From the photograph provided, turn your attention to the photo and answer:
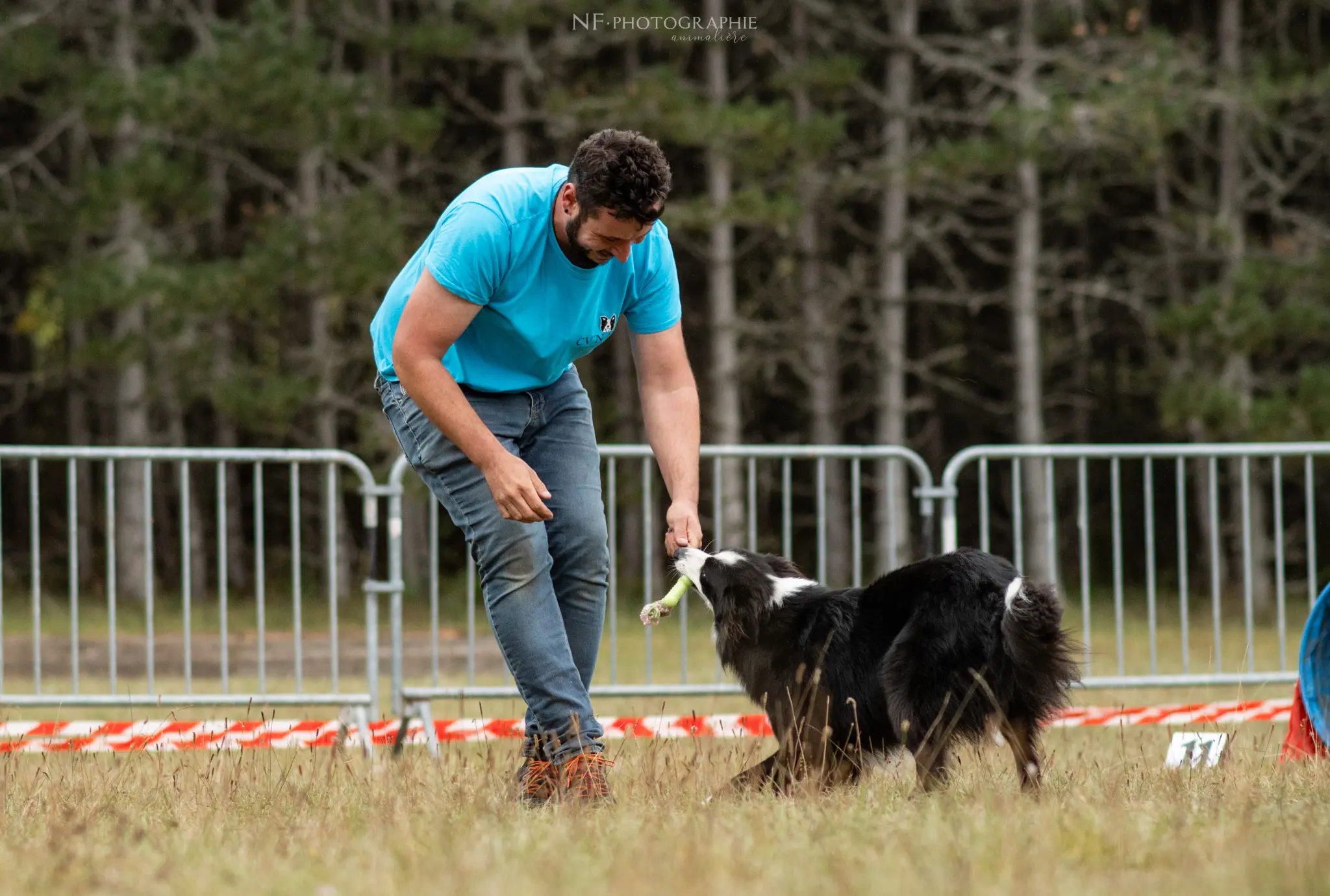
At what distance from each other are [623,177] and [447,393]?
2.27 feet

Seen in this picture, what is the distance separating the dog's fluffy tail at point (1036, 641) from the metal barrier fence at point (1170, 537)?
14.1 inches

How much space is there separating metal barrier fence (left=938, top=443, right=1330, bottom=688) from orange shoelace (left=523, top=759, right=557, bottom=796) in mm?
1574

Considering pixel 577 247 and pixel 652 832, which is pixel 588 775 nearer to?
pixel 652 832

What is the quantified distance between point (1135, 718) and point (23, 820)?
4277mm

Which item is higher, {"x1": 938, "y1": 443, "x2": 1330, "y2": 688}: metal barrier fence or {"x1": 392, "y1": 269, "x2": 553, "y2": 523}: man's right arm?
{"x1": 392, "y1": 269, "x2": 553, "y2": 523}: man's right arm

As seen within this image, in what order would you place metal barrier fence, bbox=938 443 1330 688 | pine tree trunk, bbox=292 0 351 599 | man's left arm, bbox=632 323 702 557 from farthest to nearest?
pine tree trunk, bbox=292 0 351 599 → metal barrier fence, bbox=938 443 1330 688 → man's left arm, bbox=632 323 702 557

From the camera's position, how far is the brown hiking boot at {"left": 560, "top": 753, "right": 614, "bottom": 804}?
3.67 meters

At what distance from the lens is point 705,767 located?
14.2 ft

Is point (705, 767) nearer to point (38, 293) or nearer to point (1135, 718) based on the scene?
point (1135, 718)

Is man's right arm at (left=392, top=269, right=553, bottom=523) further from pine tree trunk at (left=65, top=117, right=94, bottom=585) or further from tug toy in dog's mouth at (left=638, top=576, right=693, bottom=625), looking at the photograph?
pine tree trunk at (left=65, top=117, right=94, bottom=585)

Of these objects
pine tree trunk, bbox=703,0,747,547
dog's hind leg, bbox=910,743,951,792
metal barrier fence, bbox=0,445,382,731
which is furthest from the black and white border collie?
pine tree trunk, bbox=703,0,747,547

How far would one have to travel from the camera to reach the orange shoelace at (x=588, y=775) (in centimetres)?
371

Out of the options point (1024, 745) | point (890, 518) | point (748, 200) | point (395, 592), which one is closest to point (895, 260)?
point (748, 200)

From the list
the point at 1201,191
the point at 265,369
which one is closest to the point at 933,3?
the point at 1201,191
